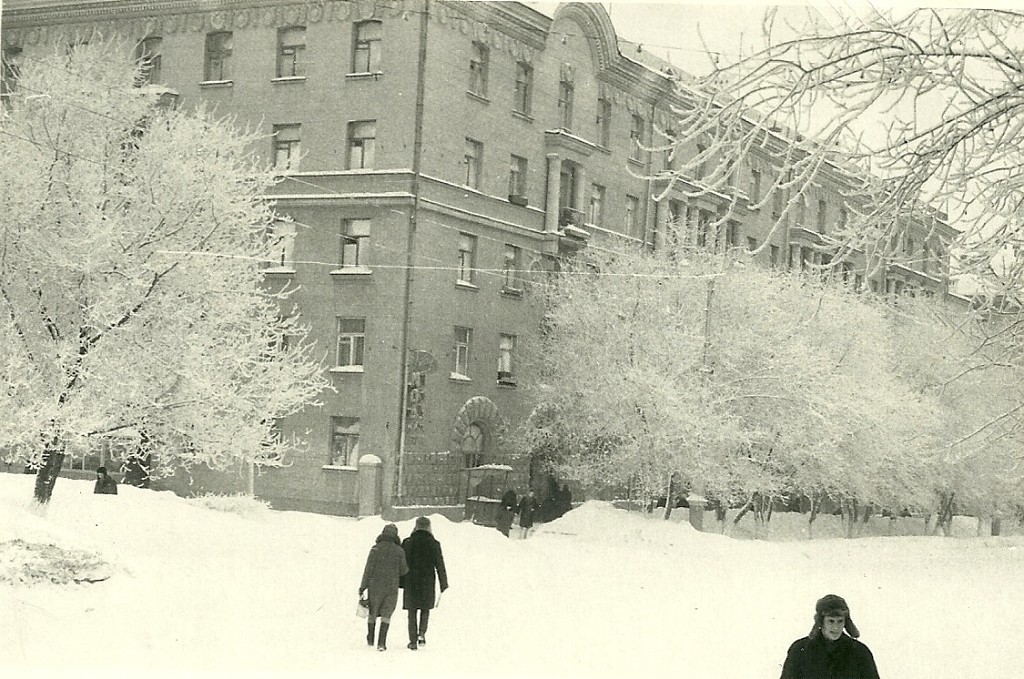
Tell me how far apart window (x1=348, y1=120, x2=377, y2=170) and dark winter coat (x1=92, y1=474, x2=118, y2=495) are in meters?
5.59

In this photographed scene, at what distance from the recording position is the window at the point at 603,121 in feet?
57.3

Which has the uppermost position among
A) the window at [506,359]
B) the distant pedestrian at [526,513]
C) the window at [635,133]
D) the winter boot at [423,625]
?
the window at [635,133]

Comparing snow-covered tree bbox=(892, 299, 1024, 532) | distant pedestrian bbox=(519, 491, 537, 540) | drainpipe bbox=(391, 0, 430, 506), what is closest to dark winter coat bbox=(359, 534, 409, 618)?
drainpipe bbox=(391, 0, 430, 506)

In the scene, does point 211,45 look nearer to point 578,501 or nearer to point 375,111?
point 375,111

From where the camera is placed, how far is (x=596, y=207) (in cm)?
1952

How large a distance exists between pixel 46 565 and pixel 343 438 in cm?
438

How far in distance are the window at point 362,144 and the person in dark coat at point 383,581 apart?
21.8 feet

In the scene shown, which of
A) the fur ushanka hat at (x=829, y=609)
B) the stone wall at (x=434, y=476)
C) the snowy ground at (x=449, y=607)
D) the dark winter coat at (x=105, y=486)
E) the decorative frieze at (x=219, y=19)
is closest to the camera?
the fur ushanka hat at (x=829, y=609)

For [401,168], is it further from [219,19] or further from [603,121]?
[603,121]

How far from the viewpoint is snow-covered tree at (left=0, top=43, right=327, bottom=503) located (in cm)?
1401

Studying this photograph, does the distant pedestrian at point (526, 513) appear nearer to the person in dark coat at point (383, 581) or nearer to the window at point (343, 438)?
the window at point (343, 438)

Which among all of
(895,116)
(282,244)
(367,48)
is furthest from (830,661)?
(367,48)

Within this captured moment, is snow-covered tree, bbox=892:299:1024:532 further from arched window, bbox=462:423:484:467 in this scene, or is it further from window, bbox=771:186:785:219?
arched window, bbox=462:423:484:467

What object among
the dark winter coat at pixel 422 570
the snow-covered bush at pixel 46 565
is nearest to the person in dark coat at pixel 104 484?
the snow-covered bush at pixel 46 565
